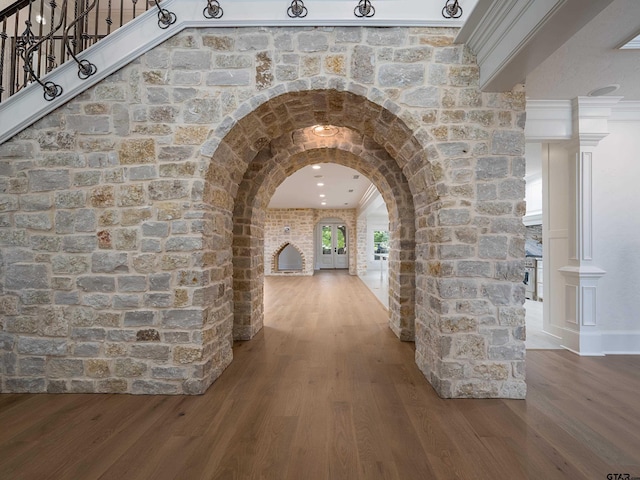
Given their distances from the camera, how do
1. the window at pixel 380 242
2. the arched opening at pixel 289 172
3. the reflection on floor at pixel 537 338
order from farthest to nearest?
the window at pixel 380 242 → the reflection on floor at pixel 537 338 → the arched opening at pixel 289 172

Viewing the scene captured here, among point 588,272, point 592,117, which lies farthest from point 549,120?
point 588,272

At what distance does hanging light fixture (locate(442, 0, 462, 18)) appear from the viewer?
2.29 metres

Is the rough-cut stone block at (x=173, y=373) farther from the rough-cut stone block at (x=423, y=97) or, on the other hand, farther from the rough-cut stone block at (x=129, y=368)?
the rough-cut stone block at (x=423, y=97)

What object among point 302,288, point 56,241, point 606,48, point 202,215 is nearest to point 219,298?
point 202,215

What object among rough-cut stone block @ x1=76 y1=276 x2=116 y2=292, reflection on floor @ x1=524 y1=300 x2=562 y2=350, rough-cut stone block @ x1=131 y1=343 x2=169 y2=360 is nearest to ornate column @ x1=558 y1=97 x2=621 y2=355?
reflection on floor @ x1=524 y1=300 x2=562 y2=350

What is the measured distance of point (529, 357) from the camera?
317 cm

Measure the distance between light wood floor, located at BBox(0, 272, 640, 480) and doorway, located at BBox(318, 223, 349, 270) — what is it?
1198cm

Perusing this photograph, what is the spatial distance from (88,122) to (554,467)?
394 cm

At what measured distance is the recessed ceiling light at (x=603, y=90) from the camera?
2.93 m

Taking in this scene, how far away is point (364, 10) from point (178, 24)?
1.48 metres

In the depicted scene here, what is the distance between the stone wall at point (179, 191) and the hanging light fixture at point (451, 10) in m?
0.12

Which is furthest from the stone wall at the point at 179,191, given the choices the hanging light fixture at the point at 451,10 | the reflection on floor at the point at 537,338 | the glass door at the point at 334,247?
the glass door at the point at 334,247

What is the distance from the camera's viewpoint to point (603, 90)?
9.91 ft

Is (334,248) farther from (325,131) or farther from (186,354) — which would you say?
(186,354)
